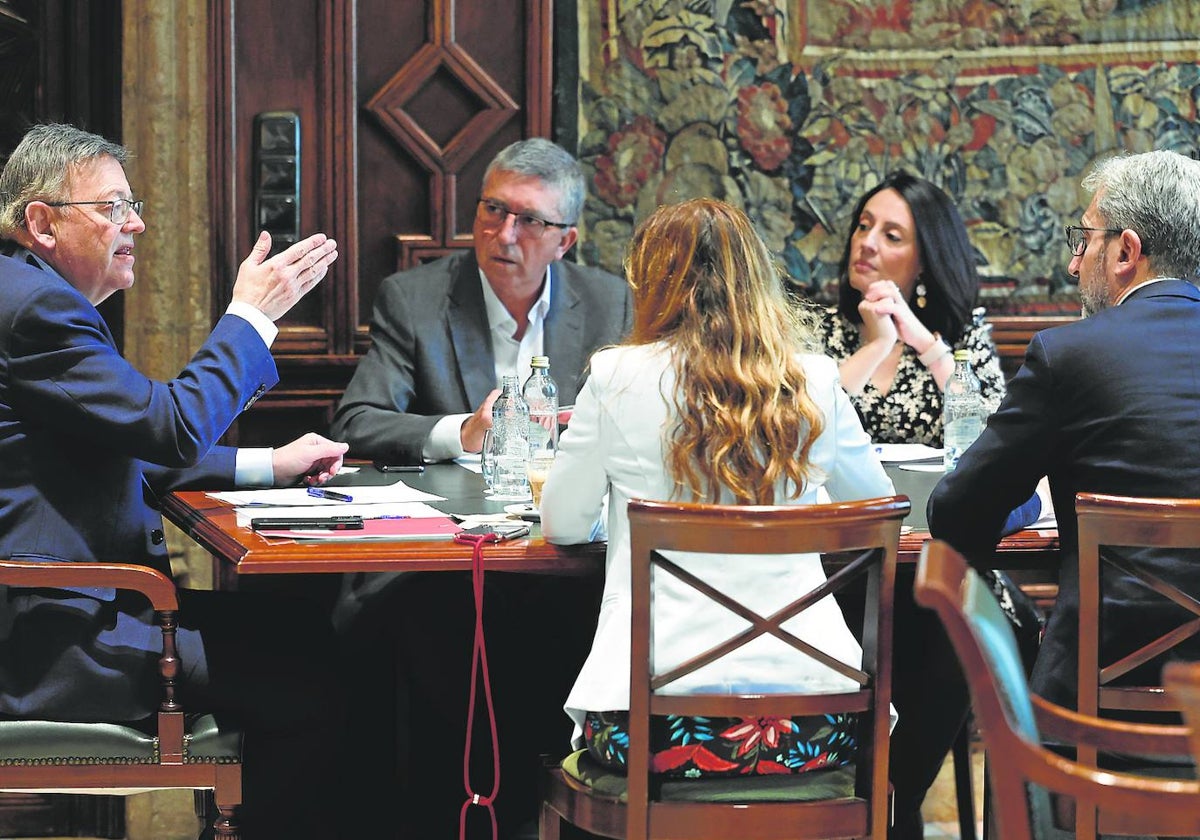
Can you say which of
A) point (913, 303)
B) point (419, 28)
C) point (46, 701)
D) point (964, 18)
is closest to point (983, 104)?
point (964, 18)

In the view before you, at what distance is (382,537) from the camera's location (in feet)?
8.26

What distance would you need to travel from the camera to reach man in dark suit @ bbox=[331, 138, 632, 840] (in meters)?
3.27

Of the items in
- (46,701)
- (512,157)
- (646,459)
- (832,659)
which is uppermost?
(512,157)

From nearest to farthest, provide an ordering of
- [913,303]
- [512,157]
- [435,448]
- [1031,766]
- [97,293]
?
[1031,766], [97,293], [435,448], [512,157], [913,303]

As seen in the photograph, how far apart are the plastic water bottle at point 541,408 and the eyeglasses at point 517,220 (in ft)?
1.98

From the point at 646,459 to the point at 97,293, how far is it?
124 cm

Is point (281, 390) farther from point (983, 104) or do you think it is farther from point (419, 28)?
point (983, 104)

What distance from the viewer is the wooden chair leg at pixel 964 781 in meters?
3.40

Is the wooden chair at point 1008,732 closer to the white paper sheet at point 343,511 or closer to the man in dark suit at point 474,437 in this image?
the white paper sheet at point 343,511

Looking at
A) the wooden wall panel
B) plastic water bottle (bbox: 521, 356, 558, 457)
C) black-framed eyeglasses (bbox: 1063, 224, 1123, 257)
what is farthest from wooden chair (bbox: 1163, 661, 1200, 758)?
the wooden wall panel

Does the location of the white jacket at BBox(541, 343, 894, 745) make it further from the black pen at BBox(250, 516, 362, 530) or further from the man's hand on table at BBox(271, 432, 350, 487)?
the man's hand on table at BBox(271, 432, 350, 487)

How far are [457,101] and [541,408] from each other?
1497 millimetres

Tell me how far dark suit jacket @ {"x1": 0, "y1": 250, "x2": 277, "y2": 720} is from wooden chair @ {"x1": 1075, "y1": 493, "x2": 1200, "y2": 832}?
1505 millimetres

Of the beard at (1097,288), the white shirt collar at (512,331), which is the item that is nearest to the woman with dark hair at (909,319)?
the white shirt collar at (512,331)
